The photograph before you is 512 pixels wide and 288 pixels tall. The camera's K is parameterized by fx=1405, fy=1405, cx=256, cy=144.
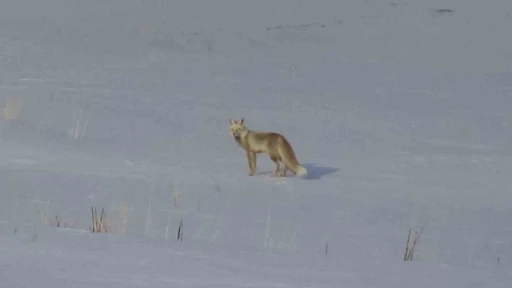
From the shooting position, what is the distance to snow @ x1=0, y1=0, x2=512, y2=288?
4867 mm

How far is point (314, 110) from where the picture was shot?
13883 millimetres

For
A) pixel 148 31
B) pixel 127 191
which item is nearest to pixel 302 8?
pixel 148 31

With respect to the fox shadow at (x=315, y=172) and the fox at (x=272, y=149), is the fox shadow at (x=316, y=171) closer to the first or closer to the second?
the fox shadow at (x=315, y=172)

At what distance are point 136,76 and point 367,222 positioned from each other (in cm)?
821

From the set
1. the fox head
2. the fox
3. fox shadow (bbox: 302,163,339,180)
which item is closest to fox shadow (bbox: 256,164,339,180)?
fox shadow (bbox: 302,163,339,180)

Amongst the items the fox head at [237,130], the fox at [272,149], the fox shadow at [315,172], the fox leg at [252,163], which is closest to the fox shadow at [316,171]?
the fox shadow at [315,172]

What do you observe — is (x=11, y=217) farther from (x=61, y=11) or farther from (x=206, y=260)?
(x=61, y=11)

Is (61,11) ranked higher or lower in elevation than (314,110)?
higher

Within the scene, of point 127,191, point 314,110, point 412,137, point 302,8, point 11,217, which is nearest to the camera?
point 11,217

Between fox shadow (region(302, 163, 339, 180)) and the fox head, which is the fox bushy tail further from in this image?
the fox head

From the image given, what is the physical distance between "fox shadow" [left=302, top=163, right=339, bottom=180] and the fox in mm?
170

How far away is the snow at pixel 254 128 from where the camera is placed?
487 cm

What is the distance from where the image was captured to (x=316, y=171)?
34.2ft

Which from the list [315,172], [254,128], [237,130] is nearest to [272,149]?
[237,130]
